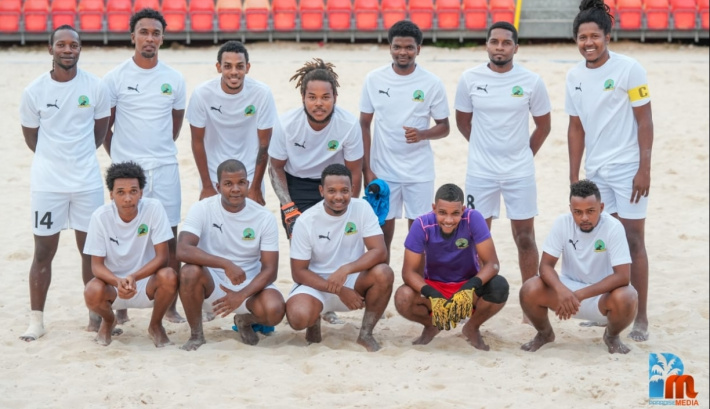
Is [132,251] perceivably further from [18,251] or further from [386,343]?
[18,251]

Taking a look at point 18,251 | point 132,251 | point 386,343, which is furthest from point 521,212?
point 18,251

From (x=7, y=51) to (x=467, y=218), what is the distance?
11.6 metres

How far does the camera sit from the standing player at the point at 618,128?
242 inches

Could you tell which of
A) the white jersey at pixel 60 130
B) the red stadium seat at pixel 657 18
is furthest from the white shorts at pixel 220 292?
the red stadium seat at pixel 657 18

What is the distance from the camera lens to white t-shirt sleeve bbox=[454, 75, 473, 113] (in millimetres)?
6629

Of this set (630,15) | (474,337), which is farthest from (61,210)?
(630,15)

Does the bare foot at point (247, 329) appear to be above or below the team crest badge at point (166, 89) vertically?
below

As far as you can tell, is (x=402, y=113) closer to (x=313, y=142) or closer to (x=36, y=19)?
(x=313, y=142)

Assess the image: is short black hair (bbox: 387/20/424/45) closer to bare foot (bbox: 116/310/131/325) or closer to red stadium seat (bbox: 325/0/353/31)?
bare foot (bbox: 116/310/131/325)

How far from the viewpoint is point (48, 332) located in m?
6.27

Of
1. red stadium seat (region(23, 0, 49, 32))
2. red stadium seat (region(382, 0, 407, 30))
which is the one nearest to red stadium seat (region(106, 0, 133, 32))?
red stadium seat (region(23, 0, 49, 32))

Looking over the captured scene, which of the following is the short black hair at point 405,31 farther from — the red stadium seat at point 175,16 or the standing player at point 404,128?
the red stadium seat at point 175,16

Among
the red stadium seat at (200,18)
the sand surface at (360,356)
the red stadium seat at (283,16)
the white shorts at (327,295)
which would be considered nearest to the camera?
the sand surface at (360,356)

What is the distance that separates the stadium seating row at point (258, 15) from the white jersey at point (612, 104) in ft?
31.9
